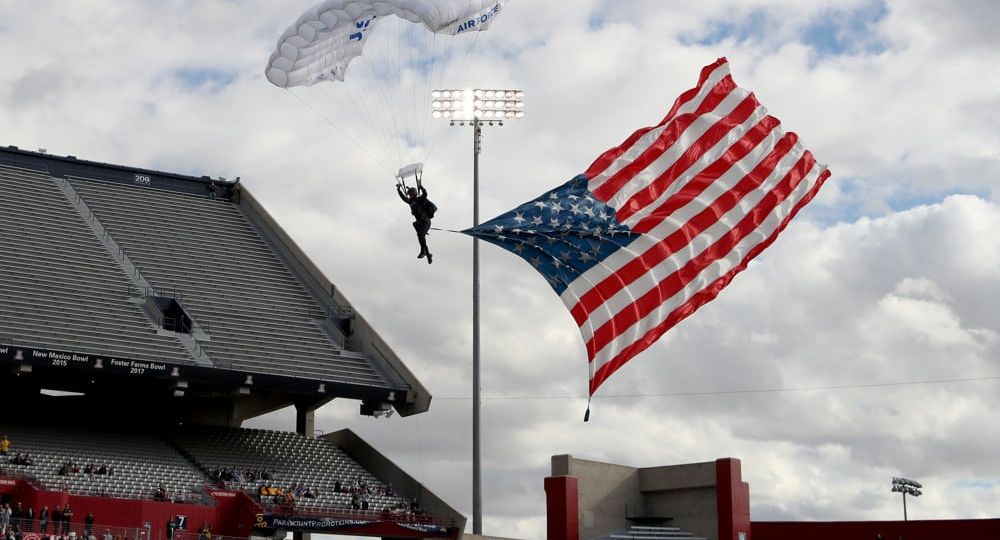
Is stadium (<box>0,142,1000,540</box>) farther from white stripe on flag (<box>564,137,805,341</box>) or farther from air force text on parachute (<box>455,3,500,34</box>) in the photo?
white stripe on flag (<box>564,137,805,341</box>)

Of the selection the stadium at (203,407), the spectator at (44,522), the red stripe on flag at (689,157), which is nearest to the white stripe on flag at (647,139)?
the red stripe on flag at (689,157)

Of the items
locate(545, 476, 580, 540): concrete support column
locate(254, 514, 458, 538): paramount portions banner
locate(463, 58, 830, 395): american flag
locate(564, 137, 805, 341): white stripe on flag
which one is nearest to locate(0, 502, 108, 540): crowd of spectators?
locate(254, 514, 458, 538): paramount portions banner

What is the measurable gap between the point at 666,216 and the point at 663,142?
123 centimetres

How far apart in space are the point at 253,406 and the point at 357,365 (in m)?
3.91

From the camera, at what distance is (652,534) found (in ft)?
117

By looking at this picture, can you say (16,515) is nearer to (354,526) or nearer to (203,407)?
(354,526)

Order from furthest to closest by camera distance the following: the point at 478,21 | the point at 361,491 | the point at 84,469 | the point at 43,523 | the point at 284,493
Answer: the point at 361,491 < the point at 284,493 < the point at 84,469 < the point at 43,523 < the point at 478,21

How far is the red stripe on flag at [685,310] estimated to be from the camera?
21.0m

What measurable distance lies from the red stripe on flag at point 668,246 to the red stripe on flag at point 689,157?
27.4 inches

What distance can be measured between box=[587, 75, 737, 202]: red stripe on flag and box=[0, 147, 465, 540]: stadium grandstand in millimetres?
13165

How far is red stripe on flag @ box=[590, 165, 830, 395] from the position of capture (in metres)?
21.0

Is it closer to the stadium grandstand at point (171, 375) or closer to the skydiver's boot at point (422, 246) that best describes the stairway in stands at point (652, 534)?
the stadium grandstand at point (171, 375)

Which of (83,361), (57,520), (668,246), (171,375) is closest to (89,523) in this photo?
(57,520)

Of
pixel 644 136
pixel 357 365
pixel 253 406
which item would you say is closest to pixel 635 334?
pixel 644 136
